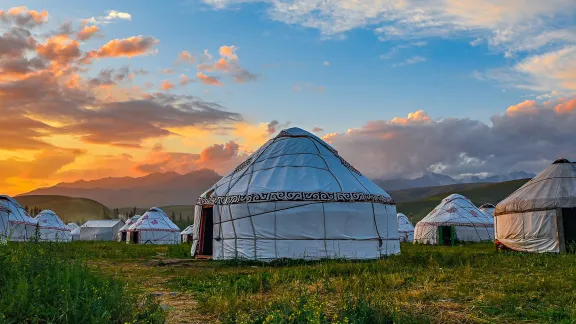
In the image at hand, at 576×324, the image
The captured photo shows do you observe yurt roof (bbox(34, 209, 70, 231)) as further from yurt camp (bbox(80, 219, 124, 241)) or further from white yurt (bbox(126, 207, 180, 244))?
yurt camp (bbox(80, 219, 124, 241))

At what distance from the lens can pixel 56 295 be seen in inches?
188

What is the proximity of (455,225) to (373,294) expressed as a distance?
24157mm

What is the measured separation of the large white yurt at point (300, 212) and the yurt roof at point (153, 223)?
22.7 metres

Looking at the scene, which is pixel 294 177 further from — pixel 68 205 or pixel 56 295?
pixel 68 205

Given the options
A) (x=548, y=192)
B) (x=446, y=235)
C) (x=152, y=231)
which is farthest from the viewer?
(x=152, y=231)

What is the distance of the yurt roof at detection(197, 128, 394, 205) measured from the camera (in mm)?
13742

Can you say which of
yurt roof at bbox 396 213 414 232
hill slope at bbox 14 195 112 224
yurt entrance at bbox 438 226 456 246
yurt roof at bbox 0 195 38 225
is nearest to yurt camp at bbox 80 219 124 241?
yurt roof at bbox 0 195 38 225

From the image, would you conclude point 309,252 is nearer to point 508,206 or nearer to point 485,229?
point 508,206

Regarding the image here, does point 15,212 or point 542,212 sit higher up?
point 15,212

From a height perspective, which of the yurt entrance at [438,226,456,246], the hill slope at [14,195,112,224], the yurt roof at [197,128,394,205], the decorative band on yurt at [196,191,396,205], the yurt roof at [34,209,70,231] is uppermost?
the hill slope at [14,195,112,224]

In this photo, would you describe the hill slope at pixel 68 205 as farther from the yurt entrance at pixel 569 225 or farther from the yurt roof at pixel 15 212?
the yurt entrance at pixel 569 225

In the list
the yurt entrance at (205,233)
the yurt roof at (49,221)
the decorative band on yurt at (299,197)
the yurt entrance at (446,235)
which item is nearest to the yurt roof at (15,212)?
the yurt roof at (49,221)

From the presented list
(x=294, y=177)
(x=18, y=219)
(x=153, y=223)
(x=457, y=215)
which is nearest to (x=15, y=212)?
(x=18, y=219)

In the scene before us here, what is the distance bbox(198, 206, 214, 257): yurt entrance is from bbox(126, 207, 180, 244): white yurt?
21.2 m
